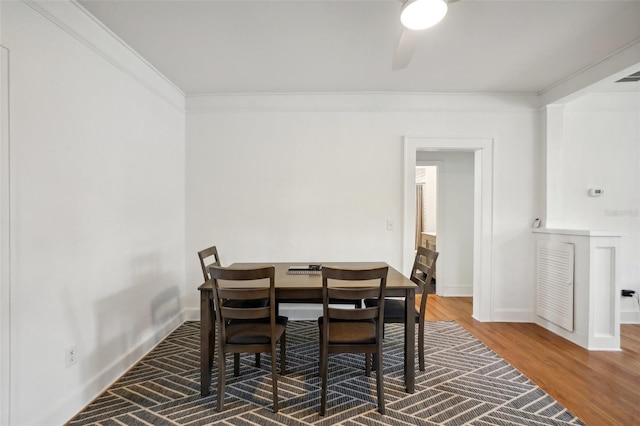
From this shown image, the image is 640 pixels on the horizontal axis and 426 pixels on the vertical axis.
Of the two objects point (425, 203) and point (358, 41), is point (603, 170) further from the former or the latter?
point (358, 41)

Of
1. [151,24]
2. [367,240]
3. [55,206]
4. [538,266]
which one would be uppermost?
[151,24]

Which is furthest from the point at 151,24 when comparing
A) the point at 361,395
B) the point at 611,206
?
the point at 611,206

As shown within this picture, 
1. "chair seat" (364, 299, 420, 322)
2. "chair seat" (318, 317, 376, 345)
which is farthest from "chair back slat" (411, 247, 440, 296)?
"chair seat" (318, 317, 376, 345)

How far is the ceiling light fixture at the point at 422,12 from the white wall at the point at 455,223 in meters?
3.06

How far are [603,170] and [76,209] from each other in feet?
16.7

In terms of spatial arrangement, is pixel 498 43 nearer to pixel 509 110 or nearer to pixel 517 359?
pixel 509 110

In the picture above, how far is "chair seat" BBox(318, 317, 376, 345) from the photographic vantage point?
1.84m

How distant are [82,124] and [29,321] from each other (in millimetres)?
1224

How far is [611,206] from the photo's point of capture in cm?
338

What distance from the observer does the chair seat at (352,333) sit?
1.84m

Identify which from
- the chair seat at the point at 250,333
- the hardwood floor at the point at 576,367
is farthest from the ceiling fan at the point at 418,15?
the hardwood floor at the point at 576,367

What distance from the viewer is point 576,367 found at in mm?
2400

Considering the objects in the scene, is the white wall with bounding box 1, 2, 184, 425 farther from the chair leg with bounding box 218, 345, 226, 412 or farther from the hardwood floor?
the hardwood floor

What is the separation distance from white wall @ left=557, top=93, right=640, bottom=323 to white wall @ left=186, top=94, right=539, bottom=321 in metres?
0.42
